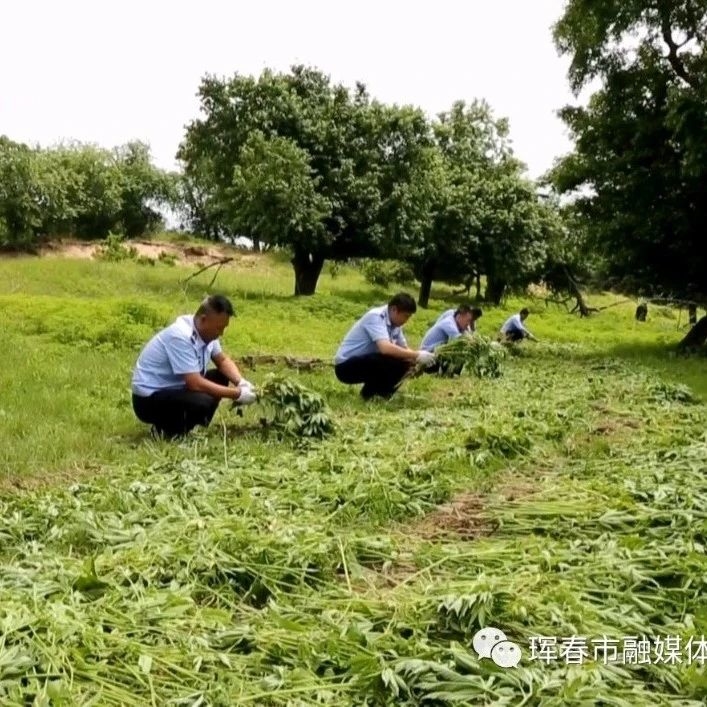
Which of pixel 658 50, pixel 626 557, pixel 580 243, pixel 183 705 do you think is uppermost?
pixel 658 50

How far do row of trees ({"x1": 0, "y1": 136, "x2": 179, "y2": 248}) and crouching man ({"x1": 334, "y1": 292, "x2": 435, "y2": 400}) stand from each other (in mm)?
27010

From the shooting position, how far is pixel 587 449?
6.25m

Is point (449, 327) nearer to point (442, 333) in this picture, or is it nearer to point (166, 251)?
point (442, 333)

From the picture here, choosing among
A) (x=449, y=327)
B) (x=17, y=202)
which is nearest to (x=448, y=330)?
(x=449, y=327)

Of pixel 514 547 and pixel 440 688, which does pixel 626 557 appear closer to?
pixel 514 547

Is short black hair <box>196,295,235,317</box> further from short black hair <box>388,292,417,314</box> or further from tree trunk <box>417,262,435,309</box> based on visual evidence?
tree trunk <box>417,262,435,309</box>

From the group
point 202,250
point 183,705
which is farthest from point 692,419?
point 202,250

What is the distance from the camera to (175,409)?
22.0ft

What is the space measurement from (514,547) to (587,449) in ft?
8.59

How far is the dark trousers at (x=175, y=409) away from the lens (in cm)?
665

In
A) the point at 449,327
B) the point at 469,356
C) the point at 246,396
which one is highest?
the point at 449,327

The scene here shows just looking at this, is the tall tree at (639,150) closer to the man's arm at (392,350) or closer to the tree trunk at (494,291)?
the man's arm at (392,350)

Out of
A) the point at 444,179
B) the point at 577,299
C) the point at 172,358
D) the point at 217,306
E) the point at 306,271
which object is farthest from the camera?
the point at 577,299

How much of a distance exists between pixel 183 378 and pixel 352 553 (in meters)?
3.30
